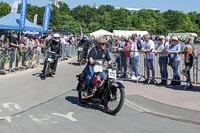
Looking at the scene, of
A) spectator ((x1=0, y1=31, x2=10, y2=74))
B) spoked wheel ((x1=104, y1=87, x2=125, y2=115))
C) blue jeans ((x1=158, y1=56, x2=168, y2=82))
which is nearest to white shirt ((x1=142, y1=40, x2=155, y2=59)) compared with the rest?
blue jeans ((x1=158, y1=56, x2=168, y2=82))

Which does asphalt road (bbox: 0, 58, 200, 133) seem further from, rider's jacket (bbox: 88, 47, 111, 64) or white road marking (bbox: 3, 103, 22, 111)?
rider's jacket (bbox: 88, 47, 111, 64)

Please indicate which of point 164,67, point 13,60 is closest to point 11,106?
point 164,67

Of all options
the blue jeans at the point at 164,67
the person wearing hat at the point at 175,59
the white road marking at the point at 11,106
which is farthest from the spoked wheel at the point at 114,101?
the blue jeans at the point at 164,67

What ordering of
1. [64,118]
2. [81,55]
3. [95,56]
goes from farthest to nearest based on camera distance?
1. [81,55]
2. [95,56]
3. [64,118]

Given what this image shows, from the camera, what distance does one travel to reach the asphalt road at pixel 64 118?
7.81 m

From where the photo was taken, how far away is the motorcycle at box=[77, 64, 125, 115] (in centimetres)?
930

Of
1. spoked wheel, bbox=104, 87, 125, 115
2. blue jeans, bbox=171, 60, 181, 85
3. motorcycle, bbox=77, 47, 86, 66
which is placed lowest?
spoked wheel, bbox=104, 87, 125, 115

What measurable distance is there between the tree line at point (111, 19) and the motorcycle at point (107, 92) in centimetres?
9949

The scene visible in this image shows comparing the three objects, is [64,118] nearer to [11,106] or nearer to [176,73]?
[11,106]

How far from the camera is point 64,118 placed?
873cm

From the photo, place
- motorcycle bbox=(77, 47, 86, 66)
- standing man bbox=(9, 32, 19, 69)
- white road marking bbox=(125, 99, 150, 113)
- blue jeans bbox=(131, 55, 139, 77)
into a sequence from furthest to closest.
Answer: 1. motorcycle bbox=(77, 47, 86, 66)
2. standing man bbox=(9, 32, 19, 69)
3. blue jeans bbox=(131, 55, 139, 77)
4. white road marking bbox=(125, 99, 150, 113)

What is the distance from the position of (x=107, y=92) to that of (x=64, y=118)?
139 cm

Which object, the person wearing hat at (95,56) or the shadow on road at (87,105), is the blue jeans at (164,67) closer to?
the shadow on road at (87,105)

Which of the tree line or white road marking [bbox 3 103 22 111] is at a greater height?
the tree line
